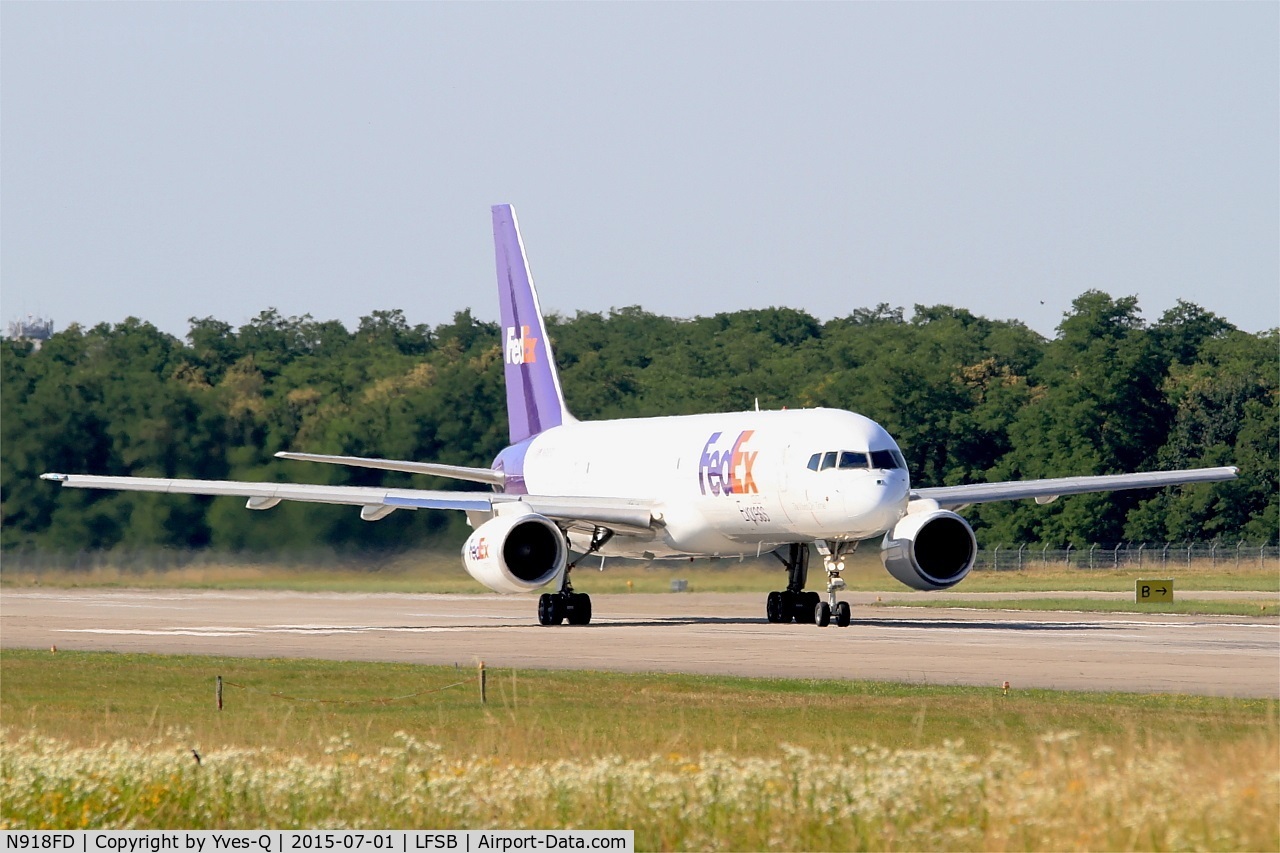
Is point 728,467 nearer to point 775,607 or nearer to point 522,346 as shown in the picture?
point 775,607

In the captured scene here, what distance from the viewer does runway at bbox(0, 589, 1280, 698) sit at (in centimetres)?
2198

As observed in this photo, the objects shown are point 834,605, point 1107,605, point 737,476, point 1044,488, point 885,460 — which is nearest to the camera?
point 885,460

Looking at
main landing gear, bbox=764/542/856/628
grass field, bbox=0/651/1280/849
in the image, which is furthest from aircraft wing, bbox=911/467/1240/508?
grass field, bbox=0/651/1280/849

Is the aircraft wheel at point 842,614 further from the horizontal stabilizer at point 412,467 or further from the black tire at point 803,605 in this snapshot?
the horizontal stabilizer at point 412,467

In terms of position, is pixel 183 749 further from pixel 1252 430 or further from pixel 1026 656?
pixel 1252 430

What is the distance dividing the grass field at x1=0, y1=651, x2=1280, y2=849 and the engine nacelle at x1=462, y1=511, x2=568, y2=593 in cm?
1374

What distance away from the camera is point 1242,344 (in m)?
84.0

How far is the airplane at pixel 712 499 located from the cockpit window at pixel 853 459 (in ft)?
0.05

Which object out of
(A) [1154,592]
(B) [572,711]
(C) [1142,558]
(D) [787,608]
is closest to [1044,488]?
(D) [787,608]

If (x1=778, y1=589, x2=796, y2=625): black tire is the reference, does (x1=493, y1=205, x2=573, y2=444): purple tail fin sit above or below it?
above

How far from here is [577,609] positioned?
1351 inches

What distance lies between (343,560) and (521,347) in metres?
8.65

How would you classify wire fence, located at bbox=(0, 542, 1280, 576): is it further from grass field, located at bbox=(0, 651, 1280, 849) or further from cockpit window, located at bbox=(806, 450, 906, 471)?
grass field, located at bbox=(0, 651, 1280, 849)

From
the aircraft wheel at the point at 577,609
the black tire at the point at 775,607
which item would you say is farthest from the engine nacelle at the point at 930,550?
the aircraft wheel at the point at 577,609
